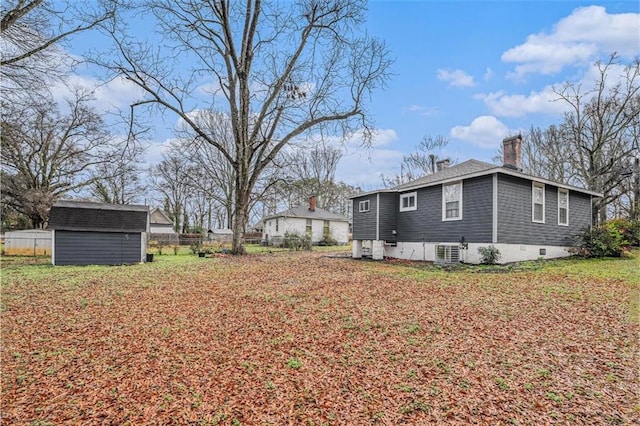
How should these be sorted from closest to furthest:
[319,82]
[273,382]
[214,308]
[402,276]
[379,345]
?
[273,382] → [379,345] → [214,308] → [402,276] → [319,82]

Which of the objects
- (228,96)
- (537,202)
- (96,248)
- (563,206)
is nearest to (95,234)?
(96,248)

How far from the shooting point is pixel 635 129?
70.7ft

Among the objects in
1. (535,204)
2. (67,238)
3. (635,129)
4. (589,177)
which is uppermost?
(635,129)

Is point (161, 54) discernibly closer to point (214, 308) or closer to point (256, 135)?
point (256, 135)

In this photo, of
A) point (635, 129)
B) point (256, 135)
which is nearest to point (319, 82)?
point (256, 135)

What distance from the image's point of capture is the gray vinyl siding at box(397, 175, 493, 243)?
492 inches

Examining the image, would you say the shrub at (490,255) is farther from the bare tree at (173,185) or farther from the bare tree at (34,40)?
the bare tree at (173,185)

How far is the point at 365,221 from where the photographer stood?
17.9m

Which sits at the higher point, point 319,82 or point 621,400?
point 319,82

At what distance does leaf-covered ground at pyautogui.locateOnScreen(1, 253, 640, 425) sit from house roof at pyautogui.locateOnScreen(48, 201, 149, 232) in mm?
6614

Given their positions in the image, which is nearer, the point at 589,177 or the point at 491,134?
the point at 589,177

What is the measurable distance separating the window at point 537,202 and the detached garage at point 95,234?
56.9 ft

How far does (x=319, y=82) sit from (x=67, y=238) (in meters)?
14.3

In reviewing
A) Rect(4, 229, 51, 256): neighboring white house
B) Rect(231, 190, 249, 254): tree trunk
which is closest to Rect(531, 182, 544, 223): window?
Rect(231, 190, 249, 254): tree trunk
